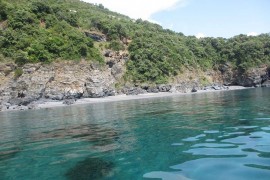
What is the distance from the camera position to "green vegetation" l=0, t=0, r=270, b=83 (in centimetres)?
5072

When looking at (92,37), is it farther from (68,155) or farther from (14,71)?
(68,155)

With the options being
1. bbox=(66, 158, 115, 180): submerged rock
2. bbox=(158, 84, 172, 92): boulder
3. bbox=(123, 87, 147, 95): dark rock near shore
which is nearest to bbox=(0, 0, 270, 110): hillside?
bbox=(123, 87, 147, 95): dark rock near shore

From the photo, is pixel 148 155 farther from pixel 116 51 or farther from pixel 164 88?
pixel 116 51

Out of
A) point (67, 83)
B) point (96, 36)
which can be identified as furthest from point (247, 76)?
point (67, 83)

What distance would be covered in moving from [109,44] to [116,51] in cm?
256

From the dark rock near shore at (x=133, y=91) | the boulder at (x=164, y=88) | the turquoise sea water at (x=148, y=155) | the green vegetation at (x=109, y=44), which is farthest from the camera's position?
the boulder at (x=164, y=88)

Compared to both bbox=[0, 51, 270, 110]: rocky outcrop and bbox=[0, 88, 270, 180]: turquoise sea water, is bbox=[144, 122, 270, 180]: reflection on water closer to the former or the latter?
bbox=[0, 88, 270, 180]: turquoise sea water

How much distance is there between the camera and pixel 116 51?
66250 millimetres

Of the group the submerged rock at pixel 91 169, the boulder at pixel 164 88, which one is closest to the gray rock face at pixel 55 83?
the boulder at pixel 164 88

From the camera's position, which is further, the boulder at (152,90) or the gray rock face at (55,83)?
the boulder at (152,90)

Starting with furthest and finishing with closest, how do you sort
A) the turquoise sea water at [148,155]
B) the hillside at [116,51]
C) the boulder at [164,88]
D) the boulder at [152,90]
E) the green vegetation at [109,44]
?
the boulder at [164,88] < the boulder at [152,90] < the green vegetation at [109,44] < the hillside at [116,51] < the turquoise sea water at [148,155]

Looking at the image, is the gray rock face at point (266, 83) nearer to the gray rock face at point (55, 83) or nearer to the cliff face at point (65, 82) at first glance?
the cliff face at point (65, 82)

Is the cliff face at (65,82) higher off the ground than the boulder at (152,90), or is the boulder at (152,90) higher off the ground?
the cliff face at (65,82)

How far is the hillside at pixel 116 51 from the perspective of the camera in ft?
163
